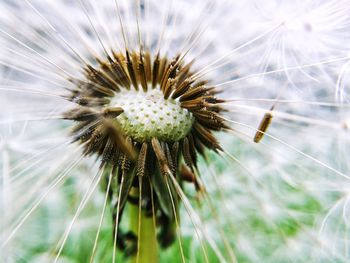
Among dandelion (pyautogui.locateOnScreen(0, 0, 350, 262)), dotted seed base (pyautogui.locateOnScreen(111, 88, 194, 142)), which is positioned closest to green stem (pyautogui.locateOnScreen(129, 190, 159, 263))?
dandelion (pyautogui.locateOnScreen(0, 0, 350, 262))

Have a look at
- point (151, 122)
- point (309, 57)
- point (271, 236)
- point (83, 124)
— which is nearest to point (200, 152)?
point (151, 122)

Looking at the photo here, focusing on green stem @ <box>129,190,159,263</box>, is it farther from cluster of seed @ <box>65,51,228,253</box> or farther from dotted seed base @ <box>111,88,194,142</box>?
dotted seed base @ <box>111,88,194,142</box>

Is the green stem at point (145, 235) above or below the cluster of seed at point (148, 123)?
below

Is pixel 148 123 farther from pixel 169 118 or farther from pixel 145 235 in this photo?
pixel 145 235

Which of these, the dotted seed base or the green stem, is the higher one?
the dotted seed base

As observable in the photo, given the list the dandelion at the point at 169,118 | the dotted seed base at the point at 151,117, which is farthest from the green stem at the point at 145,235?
the dotted seed base at the point at 151,117

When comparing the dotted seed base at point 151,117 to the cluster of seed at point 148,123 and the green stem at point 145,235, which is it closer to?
the cluster of seed at point 148,123

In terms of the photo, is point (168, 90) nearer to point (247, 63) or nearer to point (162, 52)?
point (162, 52)
